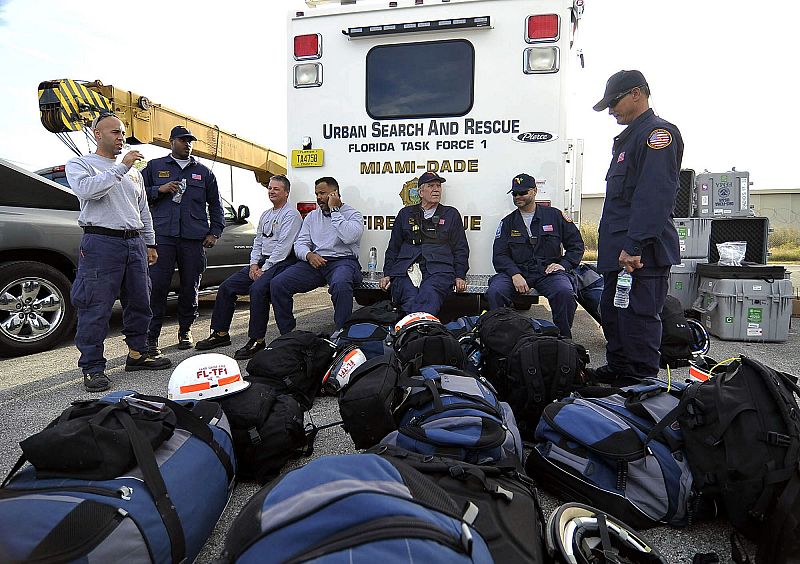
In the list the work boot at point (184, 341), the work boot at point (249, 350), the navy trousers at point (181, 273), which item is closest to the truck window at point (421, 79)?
the navy trousers at point (181, 273)

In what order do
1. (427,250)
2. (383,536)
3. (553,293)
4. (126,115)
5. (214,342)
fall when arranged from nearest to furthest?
(383,536), (553,293), (427,250), (214,342), (126,115)

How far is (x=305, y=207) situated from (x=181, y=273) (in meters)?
1.38

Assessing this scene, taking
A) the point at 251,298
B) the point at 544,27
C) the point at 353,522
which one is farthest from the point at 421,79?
the point at 353,522

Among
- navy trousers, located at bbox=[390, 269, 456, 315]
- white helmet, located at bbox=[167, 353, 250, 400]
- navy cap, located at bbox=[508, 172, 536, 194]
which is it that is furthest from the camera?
navy trousers, located at bbox=[390, 269, 456, 315]

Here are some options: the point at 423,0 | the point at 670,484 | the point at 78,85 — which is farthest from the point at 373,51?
the point at 670,484

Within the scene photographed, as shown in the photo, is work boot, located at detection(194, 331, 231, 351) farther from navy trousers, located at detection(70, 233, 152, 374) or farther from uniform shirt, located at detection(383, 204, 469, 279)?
uniform shirt, located at detection(383, 204, 469, 279)

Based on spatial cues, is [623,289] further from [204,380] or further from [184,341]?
[184,341]

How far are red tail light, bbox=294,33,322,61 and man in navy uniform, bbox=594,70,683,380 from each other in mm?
2767

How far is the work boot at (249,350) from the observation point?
4615 millimetres

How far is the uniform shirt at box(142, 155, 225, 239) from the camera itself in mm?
4836

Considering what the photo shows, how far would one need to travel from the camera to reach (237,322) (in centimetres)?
676

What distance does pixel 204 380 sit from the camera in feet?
8.00

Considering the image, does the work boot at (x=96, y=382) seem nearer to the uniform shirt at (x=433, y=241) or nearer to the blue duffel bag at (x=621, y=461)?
the uniform shirt at (x=433, y=241)

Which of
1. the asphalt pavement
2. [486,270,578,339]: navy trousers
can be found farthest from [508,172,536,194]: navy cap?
the asphalt pavement
